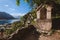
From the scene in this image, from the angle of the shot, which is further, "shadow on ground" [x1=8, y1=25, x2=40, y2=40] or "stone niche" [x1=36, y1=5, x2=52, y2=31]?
"stone niche" [x1=36, y1=5, x2=52, y2=31]

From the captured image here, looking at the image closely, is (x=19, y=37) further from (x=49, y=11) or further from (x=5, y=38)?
(x=49, y=11)

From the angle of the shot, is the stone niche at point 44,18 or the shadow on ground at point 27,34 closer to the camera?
the shadow on ground at point 27,34

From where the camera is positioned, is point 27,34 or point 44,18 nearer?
point 27,34

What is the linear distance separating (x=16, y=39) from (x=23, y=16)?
516 centimetres

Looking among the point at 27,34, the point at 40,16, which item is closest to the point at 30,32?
the point at 27,34

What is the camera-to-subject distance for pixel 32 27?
32.1 ft

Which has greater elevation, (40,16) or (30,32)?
(40,16)

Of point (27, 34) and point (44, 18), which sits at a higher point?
point (44, 18)

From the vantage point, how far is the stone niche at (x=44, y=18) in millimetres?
10289

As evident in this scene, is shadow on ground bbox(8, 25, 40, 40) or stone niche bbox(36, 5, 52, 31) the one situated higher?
stone niche bbox(36, 5, 52, 31)

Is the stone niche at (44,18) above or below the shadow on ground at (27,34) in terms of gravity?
above

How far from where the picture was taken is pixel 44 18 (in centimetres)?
1070

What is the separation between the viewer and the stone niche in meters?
10.3

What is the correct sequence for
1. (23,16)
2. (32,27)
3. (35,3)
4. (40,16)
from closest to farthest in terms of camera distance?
(32,27) → (40,16) → (35,3) → (23,16)
